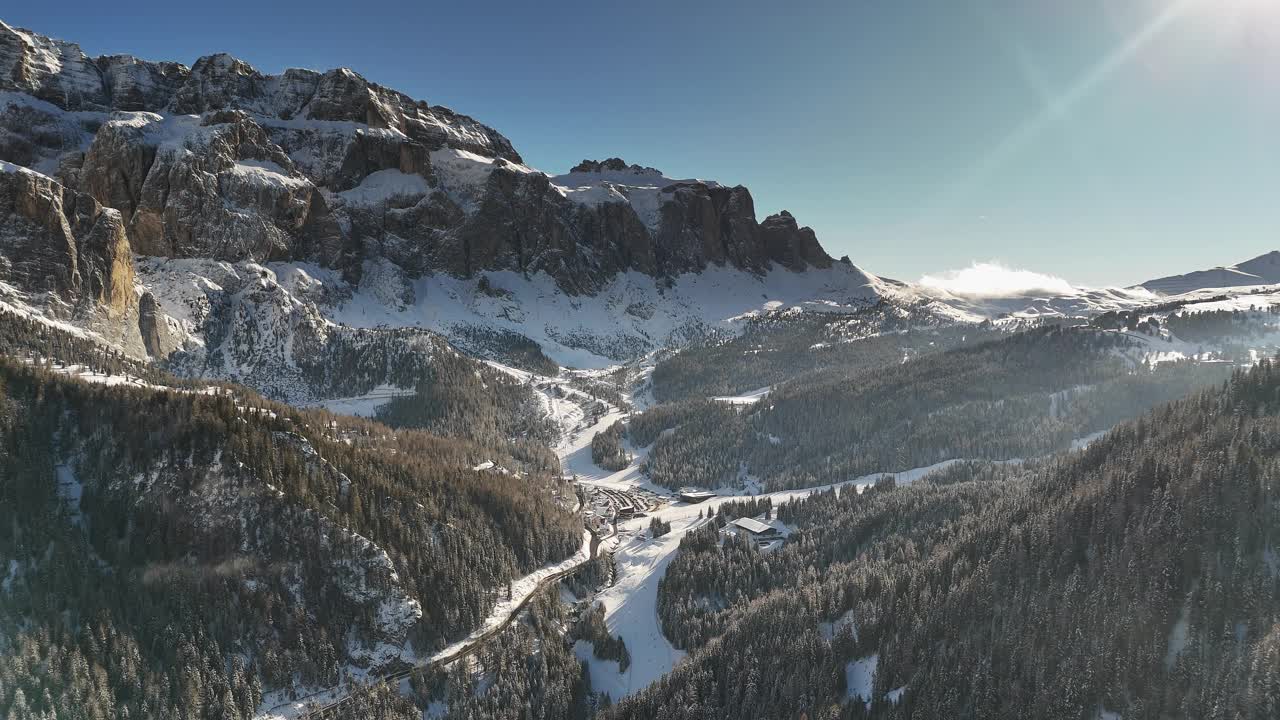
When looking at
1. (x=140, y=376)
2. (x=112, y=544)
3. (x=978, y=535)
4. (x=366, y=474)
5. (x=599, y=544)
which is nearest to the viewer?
(x=112, y=544)

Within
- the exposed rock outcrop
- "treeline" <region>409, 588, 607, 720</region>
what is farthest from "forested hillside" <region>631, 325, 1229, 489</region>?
the exposed rock outcrop

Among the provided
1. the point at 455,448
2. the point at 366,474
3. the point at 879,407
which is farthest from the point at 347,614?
the point at 879,407

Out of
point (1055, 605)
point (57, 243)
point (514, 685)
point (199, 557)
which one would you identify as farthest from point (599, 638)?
point (57, 243)

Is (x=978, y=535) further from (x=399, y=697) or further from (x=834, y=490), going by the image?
(x=399, y=697)

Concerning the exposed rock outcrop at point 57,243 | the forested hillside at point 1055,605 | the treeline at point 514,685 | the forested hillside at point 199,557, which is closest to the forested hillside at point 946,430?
the forested hillside at point 1055,605

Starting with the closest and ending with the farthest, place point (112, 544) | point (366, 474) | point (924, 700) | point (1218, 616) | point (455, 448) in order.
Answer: point (1218, 616) → point (924, 700) → point (112, 544) → point (366, 474) → point (455, 448)

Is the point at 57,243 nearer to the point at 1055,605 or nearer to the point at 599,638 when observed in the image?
the point at 599,638

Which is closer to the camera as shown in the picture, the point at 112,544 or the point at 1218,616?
the point at 1218,616
